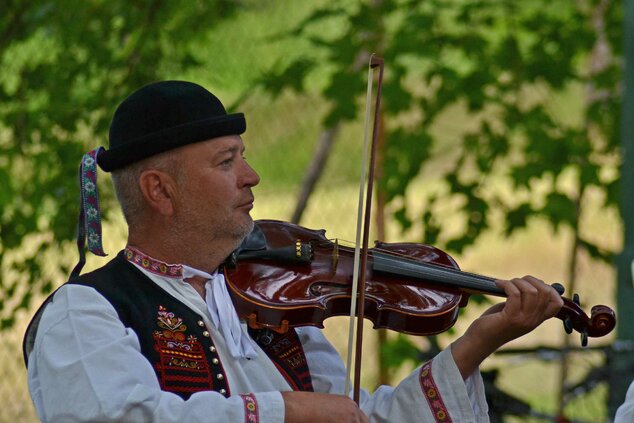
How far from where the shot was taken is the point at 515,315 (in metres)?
2.44

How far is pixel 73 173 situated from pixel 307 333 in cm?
→ 262

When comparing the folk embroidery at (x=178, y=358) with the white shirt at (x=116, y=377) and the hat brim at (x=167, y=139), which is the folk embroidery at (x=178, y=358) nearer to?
the white shirt at (x=116, y=377)

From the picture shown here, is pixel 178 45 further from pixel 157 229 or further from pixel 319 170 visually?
pixel 157 229

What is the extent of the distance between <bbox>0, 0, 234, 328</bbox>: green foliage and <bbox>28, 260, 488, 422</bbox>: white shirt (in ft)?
8.64

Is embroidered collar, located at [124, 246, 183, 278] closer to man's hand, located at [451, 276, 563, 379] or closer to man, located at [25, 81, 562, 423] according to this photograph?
man, located at [25, 81, 562, 423]

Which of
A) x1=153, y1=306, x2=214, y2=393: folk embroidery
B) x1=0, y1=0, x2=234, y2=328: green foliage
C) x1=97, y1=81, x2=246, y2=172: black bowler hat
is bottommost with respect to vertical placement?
x1=153, y1=306, x2=214, y2=393: folk embroidery

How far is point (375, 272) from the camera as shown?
8.66 feet

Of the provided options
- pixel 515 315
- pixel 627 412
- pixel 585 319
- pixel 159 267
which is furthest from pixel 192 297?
pixel 627 412

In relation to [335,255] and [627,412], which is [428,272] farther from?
[627,412]

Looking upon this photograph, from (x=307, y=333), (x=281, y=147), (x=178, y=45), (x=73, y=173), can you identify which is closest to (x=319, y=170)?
(x=281, y=147)

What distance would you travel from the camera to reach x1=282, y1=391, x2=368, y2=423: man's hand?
2.24m

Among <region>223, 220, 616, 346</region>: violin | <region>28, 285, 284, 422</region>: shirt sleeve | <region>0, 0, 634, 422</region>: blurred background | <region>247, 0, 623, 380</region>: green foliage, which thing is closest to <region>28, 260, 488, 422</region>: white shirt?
<region>28, 285, 284, 422</region>: shirt sleeve

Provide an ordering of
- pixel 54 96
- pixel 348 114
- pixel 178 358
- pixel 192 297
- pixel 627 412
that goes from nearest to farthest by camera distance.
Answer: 1. pixel 178 358
2. pixel 192 297
3. pixel 627 412
4. pixel 54 96
5. pixel 348 114

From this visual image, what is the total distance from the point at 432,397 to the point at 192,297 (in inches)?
22.5
